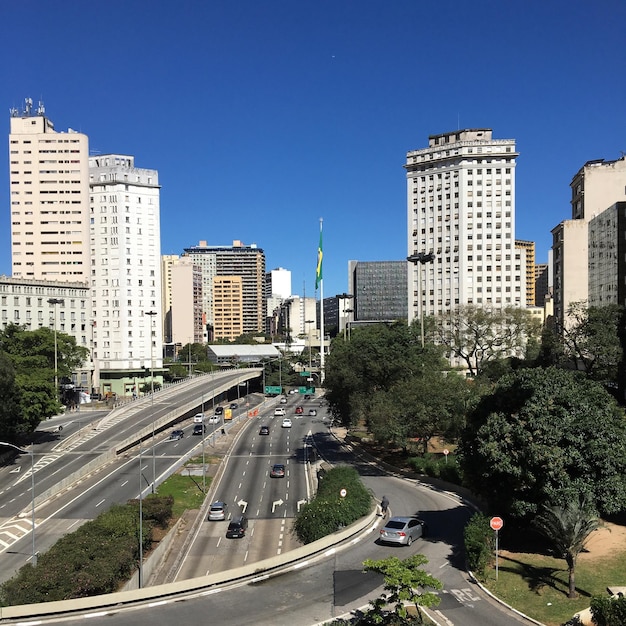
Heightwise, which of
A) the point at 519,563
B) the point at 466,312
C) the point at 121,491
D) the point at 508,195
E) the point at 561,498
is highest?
the point at 508,195

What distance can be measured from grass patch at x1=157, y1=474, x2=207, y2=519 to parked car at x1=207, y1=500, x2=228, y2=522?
2.64 m

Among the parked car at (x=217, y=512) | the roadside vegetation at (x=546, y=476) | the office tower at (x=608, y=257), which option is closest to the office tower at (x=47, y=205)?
the parked car at (x=217, y=512)

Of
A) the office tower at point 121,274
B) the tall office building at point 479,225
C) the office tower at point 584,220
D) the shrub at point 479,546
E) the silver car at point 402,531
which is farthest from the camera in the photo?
the office tower at point 121,274

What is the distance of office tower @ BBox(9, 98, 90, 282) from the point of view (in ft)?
419

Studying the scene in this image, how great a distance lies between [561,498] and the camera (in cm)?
2517

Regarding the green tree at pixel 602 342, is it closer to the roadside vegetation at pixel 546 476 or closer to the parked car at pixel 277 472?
the roadside vegetation at pixel 546 476

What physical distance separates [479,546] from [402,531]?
5414 mm

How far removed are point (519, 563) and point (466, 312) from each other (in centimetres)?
5767

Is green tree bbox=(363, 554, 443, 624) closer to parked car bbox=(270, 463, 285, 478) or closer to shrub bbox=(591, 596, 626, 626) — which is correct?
shrub bbox=(591, 596, 626, 626)

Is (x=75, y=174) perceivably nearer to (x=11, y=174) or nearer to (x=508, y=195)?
(x=11, y=174)

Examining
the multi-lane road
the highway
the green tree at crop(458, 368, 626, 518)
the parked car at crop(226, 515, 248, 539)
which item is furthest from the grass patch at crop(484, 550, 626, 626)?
the highway

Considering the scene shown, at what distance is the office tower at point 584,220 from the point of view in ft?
283

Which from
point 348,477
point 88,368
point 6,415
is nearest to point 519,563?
point 348,477

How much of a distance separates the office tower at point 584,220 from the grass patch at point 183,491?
5641 cm
